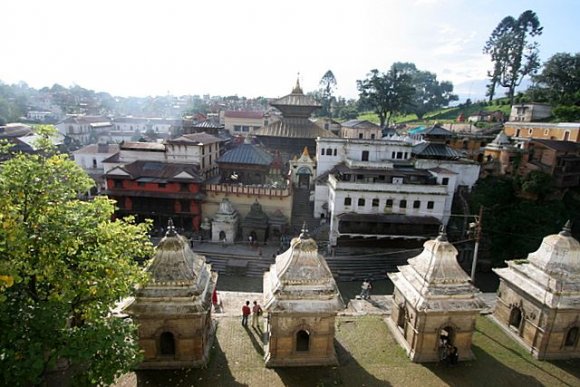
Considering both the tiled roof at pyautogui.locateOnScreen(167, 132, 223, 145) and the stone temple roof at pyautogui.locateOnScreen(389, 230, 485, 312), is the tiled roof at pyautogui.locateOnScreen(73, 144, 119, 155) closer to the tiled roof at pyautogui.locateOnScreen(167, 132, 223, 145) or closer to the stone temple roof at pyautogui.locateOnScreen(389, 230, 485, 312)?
the tiled roof at pyautogui.locateOnScreen(167, 132, 223, 145)

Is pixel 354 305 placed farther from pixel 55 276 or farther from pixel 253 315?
pixel 55 276

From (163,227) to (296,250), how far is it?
2335 cm

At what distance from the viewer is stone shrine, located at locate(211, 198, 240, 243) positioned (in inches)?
1275

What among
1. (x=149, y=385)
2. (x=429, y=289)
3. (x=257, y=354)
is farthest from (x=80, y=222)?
(x=429, y=289)

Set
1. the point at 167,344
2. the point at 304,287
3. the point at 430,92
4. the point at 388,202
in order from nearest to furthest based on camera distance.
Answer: the point at 304,287 < the point at 167,344 < the point at 388,202 < the point at 430,92

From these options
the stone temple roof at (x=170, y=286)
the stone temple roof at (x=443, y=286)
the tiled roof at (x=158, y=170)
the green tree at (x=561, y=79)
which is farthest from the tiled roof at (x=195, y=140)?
the green tree at (x=561, y=79)

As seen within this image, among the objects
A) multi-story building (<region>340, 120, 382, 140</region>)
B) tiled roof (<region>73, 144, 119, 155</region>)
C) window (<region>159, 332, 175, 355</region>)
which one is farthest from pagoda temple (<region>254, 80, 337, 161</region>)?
window (<region>159, 332, 175, 355</region>)

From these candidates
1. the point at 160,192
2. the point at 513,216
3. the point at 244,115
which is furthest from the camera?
the point at 244,115

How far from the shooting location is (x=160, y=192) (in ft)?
112

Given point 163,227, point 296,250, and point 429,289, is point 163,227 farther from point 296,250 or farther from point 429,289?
point 429,289

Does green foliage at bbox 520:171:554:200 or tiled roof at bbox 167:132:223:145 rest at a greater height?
tiled roof at bbox 167:132:223:145

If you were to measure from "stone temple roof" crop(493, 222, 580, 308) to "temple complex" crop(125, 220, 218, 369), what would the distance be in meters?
15.0

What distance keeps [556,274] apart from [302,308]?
1165 centimetres

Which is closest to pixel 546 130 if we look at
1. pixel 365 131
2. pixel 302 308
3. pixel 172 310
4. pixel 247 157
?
pixel 365 131
